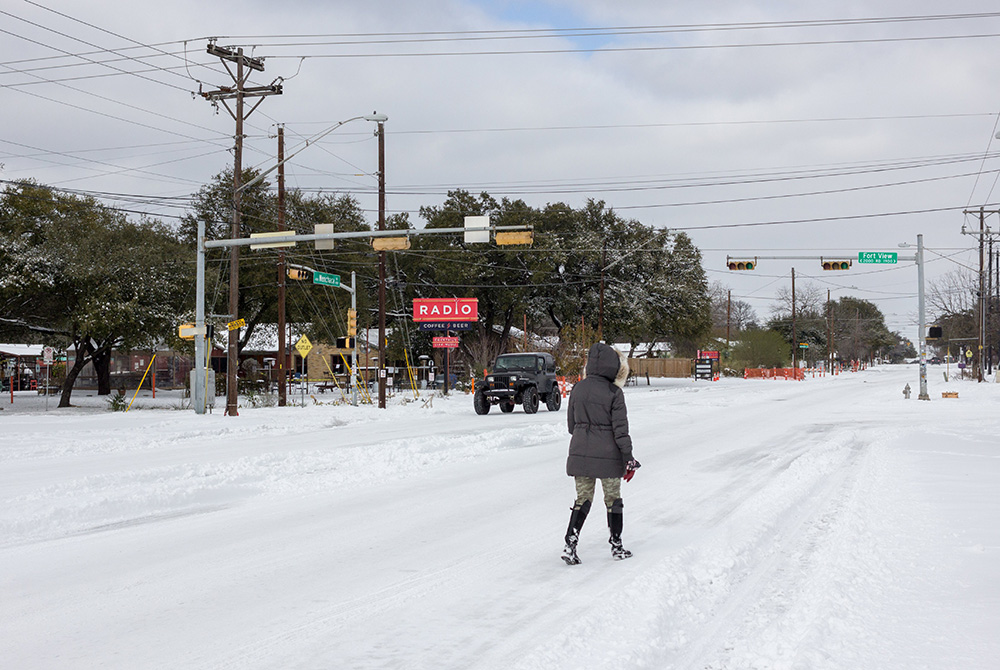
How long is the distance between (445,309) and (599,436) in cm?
4360

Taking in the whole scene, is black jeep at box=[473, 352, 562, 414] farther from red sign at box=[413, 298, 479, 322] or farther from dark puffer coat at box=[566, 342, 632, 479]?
dark puffer coat at box=[566, 342, 632, 479]

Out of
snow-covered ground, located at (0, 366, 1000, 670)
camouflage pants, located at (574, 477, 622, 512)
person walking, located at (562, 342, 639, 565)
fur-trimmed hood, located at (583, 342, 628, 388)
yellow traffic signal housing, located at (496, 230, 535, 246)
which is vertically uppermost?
yellow traffic signal housing, located at (496, 230, 535, 246)

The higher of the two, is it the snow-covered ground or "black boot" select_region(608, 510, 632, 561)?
"black boot" select_region(608, 510, 632, 561)

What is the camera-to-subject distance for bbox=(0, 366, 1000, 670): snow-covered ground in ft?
16.9

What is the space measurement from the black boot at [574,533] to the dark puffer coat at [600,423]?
1.00 feet

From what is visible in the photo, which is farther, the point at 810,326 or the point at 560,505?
the point at 810,326

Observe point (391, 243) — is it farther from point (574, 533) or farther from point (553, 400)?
point (574, 533)

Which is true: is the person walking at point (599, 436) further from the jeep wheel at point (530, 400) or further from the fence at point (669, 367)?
the fence at point (669, 367)

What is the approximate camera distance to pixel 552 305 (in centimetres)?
6169

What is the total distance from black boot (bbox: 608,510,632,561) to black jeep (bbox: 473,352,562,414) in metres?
20.9

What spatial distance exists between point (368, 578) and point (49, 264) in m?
33.1

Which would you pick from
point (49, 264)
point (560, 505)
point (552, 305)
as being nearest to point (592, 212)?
point (552, 305)

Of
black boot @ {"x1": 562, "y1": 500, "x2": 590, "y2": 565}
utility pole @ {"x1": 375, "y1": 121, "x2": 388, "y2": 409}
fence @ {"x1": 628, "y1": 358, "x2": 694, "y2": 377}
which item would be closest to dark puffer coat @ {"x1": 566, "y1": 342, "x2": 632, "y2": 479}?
black boot @ {"x1": 562, "y1": 500, "x2": 590, "y2": 565}

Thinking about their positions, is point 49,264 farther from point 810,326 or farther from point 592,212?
point 810,326
